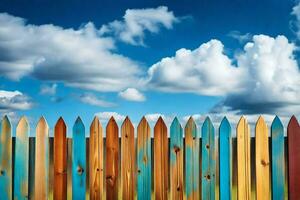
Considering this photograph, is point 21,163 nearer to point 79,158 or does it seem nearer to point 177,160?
point 79,158

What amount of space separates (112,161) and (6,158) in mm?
1627

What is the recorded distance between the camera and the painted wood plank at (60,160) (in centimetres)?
736

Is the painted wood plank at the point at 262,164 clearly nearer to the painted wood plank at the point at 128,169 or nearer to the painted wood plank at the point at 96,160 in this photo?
the painted wood plank at the point at 128,169

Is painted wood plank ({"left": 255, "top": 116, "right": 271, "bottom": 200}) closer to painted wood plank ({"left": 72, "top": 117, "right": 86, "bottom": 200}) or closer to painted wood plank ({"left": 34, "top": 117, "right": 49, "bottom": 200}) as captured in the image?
painted wood plank ({"left": 72, "top": 117, "right": 86, "bottom": 200})

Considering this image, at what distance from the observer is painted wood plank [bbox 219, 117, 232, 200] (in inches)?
281

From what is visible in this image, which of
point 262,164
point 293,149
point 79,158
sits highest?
point 293,149

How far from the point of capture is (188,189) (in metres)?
7.17

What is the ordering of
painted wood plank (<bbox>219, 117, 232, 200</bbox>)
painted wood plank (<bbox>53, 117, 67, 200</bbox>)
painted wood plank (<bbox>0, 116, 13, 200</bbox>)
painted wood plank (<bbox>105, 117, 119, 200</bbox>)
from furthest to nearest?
painted wood plank (<bbox>0, 116, 13, 200</bbox>) < painted wood plank (<bbox>53, 117, 67, 200</bbox>) < painted wood plank (<bbox>105, 117, 119, 200</bbox>) < painted wood plank (<bbox>219, 117, 232, 200</bbox>)

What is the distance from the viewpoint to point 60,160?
7.36 meters

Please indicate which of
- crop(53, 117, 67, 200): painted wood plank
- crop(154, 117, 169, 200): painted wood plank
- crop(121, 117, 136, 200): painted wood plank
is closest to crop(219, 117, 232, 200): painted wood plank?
crop(154, 117, 169, 200): painted wood plank

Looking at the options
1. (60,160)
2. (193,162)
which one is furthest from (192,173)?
(60,160)

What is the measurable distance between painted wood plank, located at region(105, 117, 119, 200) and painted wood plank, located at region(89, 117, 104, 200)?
96mm

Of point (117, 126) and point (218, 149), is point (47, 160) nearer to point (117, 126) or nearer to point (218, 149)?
point (117, 126)

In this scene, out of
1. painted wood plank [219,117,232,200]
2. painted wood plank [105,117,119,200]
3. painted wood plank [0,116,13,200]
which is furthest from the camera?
painted wood plank [0,116,13,200]
